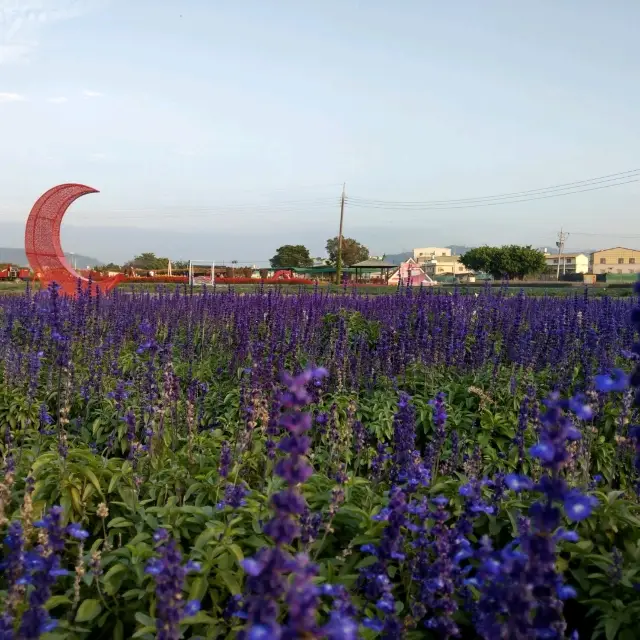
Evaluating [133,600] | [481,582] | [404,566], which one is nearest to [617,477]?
[404,566]

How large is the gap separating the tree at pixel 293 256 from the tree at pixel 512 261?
27656mm

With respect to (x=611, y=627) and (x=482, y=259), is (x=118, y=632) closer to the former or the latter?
(x=611, y=627)

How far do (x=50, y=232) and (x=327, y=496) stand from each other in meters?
17.3

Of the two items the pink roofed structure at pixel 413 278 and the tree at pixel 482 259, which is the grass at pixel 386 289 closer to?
the pink roofed structure at pixel 413 278

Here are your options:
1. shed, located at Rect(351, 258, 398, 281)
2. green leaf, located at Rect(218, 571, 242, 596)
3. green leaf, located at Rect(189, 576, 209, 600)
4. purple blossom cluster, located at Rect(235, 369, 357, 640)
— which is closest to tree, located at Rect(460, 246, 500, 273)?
shed, located at Rect(351, 258, 398, 281)

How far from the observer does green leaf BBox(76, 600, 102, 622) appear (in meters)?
2.33

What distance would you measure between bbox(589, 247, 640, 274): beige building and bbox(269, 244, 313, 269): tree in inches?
2616

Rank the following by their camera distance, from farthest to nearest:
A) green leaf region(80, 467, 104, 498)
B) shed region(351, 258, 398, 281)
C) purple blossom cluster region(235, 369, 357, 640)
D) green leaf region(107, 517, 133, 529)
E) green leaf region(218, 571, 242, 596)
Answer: shed region(351, 258, 398, 281) → green leaf region(80, 467, 104, 498) → green leaf region(107, 517, 133, 529) → green leaf region(218, 571, 242, 596) → purple blossom cluster region(235, 369, 357, 640)

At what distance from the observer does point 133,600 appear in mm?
2576

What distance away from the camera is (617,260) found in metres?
130

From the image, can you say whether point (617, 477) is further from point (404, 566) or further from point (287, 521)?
point (287, 521)

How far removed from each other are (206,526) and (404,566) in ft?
3.02

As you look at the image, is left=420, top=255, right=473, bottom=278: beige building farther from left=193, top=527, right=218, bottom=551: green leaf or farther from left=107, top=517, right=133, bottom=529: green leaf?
left=193, top=527, right=218, bottom=551: green leaf

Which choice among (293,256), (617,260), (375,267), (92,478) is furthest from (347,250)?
(92,478)
